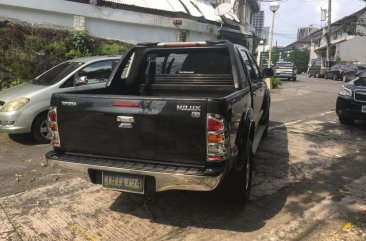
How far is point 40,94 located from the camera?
694cm

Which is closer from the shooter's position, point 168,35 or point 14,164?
point 14,164

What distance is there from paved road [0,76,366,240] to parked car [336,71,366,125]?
8.08 ft

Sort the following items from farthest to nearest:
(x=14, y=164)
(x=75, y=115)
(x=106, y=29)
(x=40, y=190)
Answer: (x=106, y=29)
(x=14, y=164)
(x=40, y=190)
(x=75, y=115)

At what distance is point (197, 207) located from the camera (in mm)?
4355

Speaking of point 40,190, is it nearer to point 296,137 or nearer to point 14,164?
point 14,164

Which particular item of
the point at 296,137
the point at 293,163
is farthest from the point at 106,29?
the point at 293,163

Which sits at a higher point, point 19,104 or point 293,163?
point 19,104

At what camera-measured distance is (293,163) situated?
6.08m

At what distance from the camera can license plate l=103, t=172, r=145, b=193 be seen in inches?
139

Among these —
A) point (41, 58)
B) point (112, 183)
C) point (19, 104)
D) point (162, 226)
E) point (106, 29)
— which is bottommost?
point (162, 226)

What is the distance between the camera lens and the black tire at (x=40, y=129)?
6969mm

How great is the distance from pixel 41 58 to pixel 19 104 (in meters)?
5.55

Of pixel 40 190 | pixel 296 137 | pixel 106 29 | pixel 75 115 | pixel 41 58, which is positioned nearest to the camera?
pixel 75 115

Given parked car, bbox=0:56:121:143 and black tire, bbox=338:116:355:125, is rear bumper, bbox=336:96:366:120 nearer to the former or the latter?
black tire, bbox=338:116:355:125
